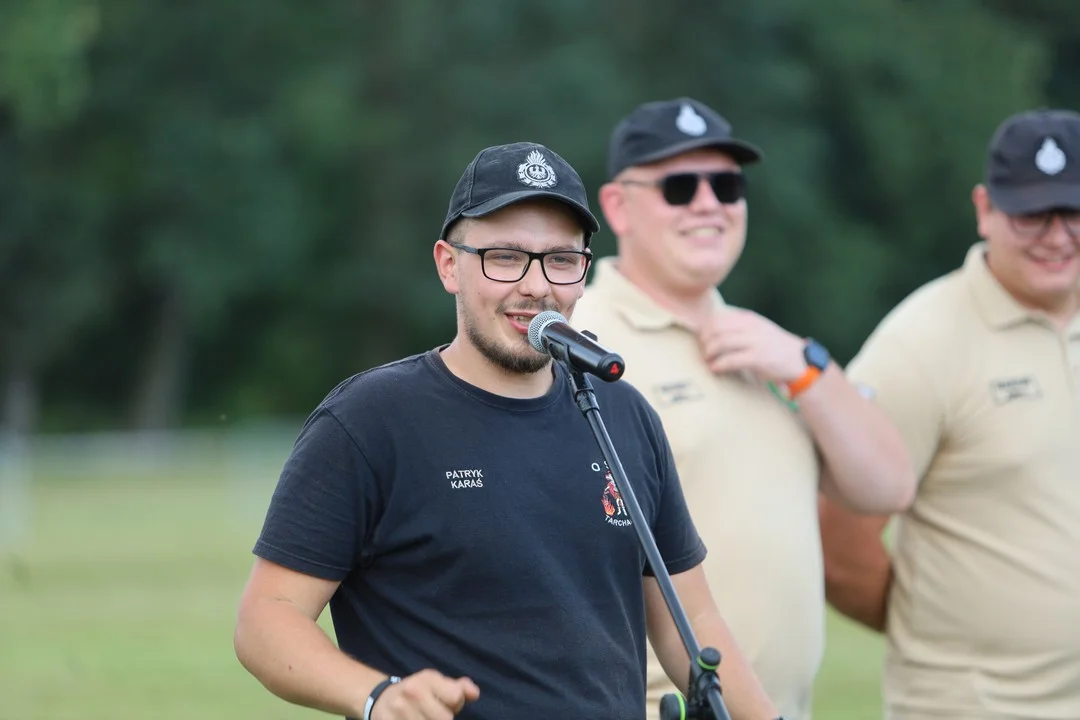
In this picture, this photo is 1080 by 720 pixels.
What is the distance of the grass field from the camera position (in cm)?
1059

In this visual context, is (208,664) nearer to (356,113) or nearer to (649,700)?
(649,700)

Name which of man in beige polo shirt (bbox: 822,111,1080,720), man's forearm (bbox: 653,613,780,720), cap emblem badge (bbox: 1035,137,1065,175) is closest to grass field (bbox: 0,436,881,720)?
man in beige polo shirt (bbox: 822,111,1080,720)

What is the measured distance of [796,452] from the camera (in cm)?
491

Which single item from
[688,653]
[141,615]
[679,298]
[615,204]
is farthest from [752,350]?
[141,615]

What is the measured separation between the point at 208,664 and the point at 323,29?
28.5m

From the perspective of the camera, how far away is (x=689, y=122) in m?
5.12

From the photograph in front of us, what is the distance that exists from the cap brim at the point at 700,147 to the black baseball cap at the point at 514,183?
1536mm

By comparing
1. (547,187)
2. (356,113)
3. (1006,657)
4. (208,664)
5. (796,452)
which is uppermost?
(356,113)

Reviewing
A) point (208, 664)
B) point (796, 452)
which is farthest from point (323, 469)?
point (208, 664)

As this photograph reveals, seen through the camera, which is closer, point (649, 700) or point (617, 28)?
point (649, 700)

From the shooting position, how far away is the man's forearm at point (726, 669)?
3625 mm

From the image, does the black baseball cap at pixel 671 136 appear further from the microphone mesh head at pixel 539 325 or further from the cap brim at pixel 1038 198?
the microphone mesh head at pixel 539 325

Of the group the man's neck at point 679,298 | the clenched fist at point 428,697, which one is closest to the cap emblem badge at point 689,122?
the man's neck at point 679,298

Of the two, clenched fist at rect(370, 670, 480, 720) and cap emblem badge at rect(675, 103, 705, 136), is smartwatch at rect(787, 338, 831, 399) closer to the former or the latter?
cap emblem badge at rect(675, 103, 705, 136)
